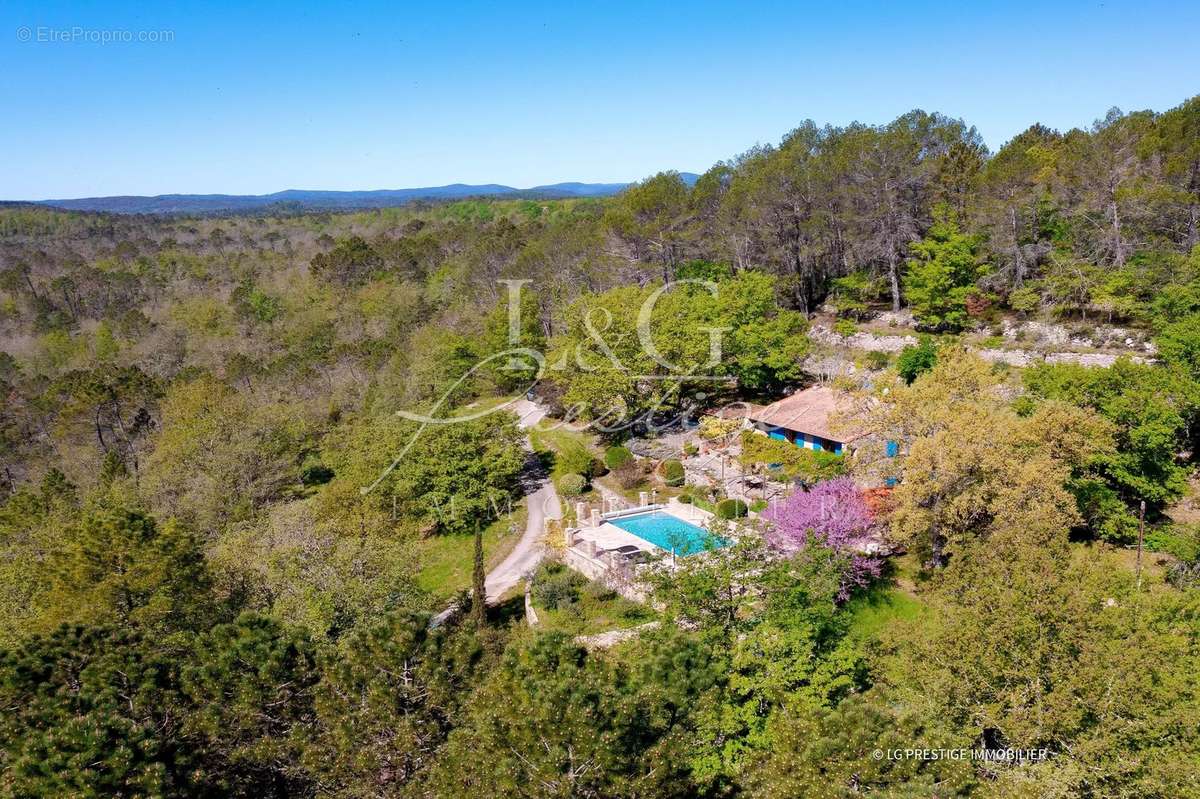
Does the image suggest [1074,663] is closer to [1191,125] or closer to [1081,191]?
[1081,191]

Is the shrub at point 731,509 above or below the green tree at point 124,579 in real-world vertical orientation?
below

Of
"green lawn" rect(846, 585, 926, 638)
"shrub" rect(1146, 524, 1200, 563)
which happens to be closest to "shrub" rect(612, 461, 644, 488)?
"green lawn" rect(846, 585, 926, 638)

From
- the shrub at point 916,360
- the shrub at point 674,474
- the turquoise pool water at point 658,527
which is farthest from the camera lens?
the shrub at point 916,360

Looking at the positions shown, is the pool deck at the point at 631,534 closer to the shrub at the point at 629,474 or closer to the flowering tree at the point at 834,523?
the shrub at the point at 629,474

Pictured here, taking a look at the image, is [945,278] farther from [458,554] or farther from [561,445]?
[458,554]

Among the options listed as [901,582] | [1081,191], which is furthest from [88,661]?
[1081,191]

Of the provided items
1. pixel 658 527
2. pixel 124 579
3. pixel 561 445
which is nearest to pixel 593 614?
pixel 658 527

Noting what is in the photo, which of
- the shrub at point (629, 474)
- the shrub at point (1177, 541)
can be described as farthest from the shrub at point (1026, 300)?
the shrub at point (629, 474)
